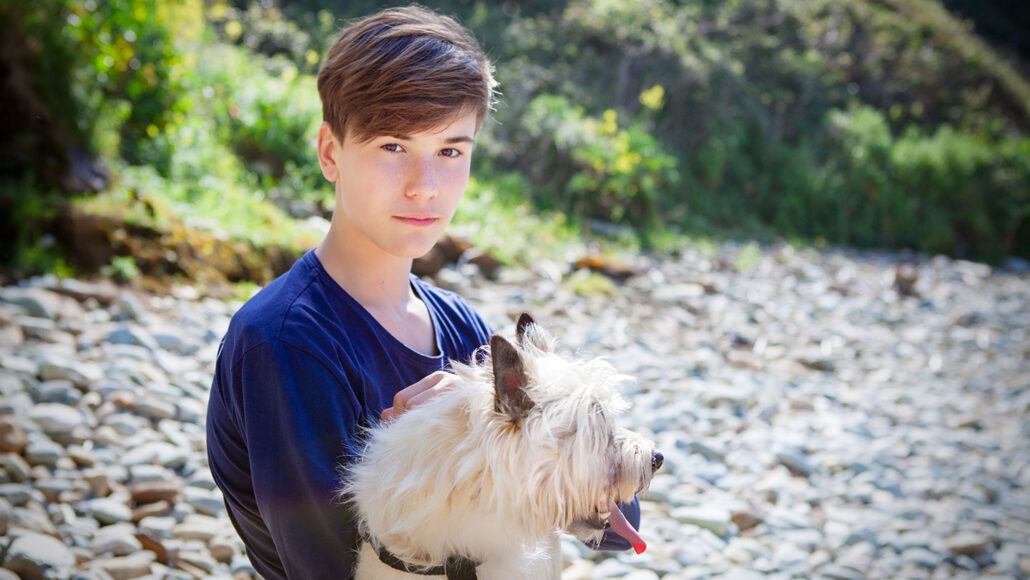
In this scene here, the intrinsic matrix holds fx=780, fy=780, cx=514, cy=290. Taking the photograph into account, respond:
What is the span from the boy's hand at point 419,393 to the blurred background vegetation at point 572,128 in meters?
4.46

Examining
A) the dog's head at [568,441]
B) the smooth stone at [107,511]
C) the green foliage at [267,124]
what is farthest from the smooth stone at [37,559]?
the green foliage at [267,124]

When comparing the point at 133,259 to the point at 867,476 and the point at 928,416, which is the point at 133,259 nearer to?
the point at 867,476

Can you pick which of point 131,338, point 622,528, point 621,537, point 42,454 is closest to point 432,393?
point 622,528

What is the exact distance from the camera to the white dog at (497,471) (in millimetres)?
1572

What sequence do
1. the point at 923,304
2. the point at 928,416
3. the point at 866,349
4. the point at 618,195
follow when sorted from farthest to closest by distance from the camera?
the point at 618,195 → the point at 923,304 → the point at 866,349 → the point at 928,416

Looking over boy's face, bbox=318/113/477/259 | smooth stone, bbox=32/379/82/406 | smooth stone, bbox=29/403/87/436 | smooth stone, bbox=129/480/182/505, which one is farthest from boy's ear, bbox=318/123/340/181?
smooth stone, bbox=32/379/82/406

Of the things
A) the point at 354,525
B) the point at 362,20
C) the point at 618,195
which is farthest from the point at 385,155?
the point at 618,195

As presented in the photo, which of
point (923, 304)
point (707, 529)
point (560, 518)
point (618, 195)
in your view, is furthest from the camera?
point (618, 195)

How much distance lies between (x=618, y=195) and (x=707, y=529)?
24.6ft

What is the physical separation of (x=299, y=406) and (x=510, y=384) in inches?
18.0

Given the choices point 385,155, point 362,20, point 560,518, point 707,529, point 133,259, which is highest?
point 362,20

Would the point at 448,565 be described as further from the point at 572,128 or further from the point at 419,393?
the point at 572,128

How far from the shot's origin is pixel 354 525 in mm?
1731

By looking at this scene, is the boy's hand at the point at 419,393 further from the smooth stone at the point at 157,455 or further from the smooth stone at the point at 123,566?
the smooth stone at the point at 157,455
